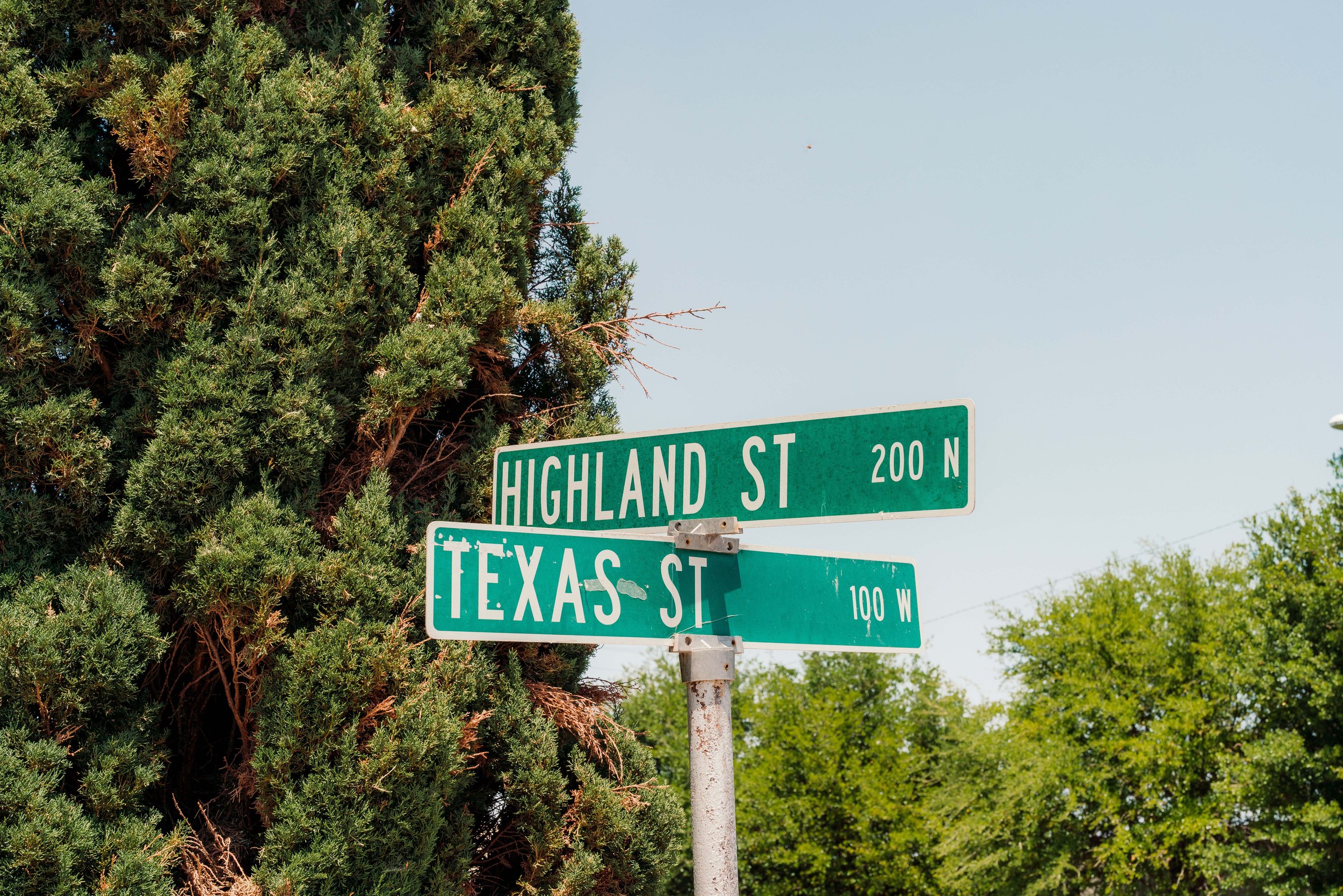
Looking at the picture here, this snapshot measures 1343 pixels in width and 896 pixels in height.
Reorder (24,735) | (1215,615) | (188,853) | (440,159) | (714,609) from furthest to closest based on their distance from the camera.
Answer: (1215,615)
(440,159)
(188,853)
(24,735)
(714,609)

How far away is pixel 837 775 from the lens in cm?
3516

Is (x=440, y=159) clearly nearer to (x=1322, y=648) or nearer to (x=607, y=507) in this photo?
(x=607, y=507)

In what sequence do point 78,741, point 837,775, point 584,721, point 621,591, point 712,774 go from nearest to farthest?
point 712,774 < point 621,591 < point 78,741 < point 584,721 < point 837,775

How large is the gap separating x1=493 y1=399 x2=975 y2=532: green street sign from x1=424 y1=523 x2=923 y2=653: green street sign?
0.17m

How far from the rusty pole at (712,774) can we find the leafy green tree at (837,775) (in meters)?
29.8

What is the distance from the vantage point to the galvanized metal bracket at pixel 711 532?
3.38 meters

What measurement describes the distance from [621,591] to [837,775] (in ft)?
110

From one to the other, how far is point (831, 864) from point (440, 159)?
30.9 meters

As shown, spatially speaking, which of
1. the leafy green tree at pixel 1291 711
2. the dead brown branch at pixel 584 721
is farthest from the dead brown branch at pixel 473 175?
the leafy green tree at pixel 1291 711

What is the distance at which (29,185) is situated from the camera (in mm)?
6262

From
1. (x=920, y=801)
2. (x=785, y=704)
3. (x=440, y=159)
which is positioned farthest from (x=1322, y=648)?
(x=440, y=159)

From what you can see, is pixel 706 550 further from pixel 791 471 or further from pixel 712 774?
pixel 712 774

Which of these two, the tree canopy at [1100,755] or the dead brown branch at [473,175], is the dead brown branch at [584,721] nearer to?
the dead brown branch at [473,175]

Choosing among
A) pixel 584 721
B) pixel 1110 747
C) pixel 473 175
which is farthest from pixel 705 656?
pixel 1110 747
